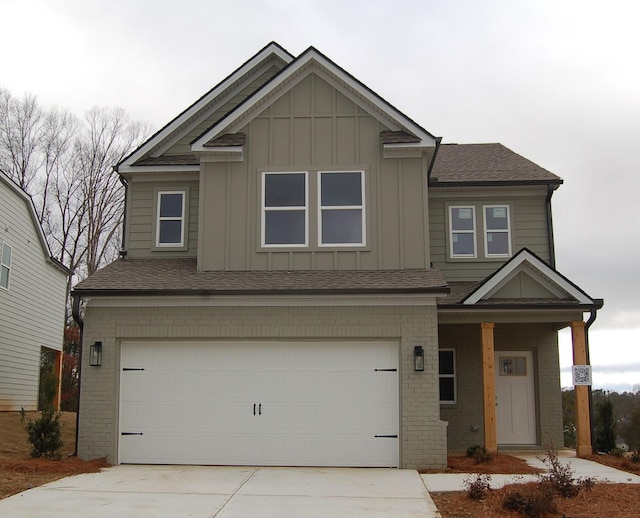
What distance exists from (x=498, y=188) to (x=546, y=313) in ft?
13.2

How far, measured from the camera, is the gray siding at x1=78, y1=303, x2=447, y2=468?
1355 cm

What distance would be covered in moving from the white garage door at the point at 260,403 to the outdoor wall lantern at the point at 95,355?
46 cm

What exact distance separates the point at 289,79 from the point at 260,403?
674cm

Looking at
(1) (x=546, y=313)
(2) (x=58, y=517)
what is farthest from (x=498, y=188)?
(2) (x=58, y=517)

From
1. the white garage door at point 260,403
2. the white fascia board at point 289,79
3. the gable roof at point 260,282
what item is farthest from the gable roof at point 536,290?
the white fascia board at point 289,79

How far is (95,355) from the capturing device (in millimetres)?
13977

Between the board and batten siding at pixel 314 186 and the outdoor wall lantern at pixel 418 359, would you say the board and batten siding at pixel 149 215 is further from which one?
the outdoor wall lantern at pixel 418 359

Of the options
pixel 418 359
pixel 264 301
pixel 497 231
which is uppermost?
pixel 497 231

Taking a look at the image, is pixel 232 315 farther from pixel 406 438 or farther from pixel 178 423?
pixel 406 438

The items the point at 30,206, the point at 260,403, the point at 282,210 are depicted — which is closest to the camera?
the point at 260,403

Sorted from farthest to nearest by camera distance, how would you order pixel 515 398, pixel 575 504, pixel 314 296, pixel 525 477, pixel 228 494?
pixel 515 398 < pixel 314 296 < pixel 525 477 < pixel 228 494 < pixel 575 504

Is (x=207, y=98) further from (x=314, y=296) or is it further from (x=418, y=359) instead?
(x=418, y=359)

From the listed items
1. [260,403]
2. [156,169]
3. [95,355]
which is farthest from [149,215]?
[260,403]

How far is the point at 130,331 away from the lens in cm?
1412
